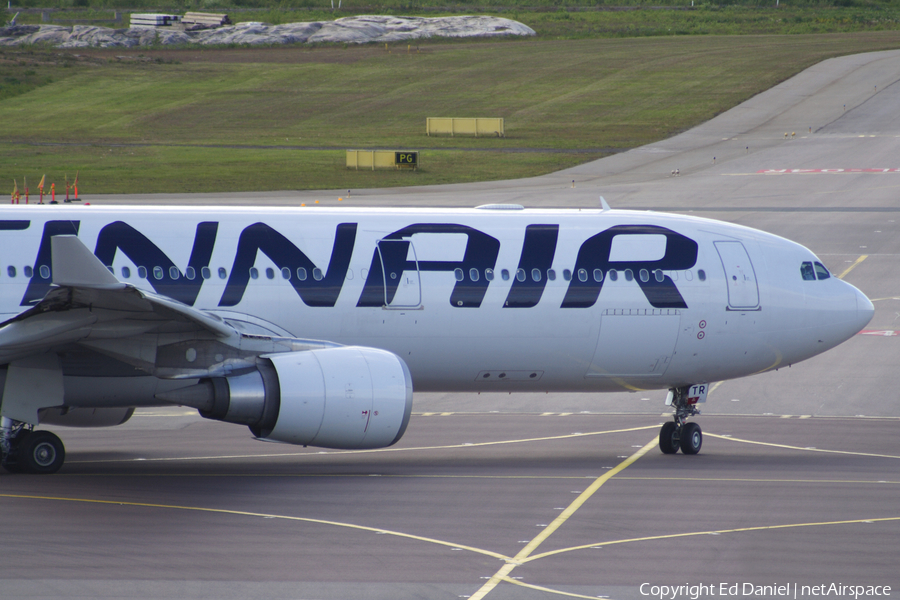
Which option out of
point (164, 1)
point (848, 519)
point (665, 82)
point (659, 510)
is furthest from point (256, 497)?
point (164, 1)

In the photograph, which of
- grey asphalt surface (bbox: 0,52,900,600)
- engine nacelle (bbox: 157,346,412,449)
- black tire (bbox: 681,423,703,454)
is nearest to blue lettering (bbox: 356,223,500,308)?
engine nacelle (bbox: 157,346,412,449)

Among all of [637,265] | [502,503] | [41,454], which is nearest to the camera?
[502,503]

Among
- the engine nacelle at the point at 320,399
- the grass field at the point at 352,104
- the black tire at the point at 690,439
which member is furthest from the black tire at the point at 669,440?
Result: the grass field at the point at 352,104

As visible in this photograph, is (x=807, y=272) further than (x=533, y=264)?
Yes

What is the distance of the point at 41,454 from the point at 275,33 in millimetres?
106153

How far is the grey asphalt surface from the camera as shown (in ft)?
47.2

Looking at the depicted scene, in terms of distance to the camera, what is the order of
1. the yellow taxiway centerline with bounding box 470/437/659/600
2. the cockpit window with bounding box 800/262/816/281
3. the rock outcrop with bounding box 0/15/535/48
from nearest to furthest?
the yellow taxiway centerline with bounding box 470/437/659/600
the cockpit window with bounding box 800/262/816/281
the rock outcrop with bounding box 0/15/535/48

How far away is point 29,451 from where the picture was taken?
781 inches

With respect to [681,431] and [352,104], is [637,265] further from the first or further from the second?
[352,104]

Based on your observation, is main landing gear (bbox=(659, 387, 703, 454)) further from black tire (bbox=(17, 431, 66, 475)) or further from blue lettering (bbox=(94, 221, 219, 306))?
black tire (bbox=(17, 431, 66, 475))

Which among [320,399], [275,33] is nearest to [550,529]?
[320,399]

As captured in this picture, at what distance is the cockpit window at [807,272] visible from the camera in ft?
75.5

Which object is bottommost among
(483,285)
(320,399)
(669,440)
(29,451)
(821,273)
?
(669,440)

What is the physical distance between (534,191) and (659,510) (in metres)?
39.6
